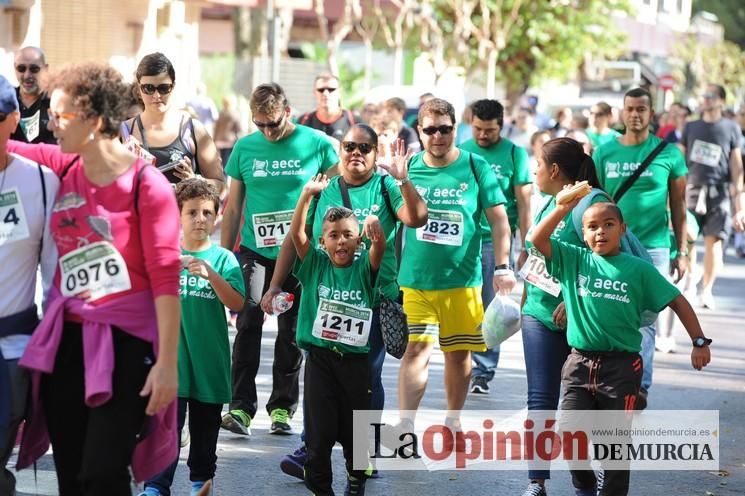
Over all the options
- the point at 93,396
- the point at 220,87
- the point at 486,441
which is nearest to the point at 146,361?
the point at 93,396

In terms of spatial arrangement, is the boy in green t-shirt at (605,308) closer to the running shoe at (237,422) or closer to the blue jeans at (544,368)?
the blue jeans at (544,368)

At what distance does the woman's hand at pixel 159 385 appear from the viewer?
4703mm

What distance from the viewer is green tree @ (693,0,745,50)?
85500 millimetres

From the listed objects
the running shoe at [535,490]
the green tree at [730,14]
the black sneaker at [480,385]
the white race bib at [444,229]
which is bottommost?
the black sneaker at [480,385]

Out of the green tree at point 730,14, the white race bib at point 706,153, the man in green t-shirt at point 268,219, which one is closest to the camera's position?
the man in green t-shirt at point 268,219

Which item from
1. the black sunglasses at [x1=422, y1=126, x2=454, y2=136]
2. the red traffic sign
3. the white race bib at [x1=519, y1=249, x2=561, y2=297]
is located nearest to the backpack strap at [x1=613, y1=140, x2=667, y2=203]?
the black sunglasses at [x1=422, y1=126, x2=454, y2=136]

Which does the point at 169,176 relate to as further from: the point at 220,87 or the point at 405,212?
the point at 220,87

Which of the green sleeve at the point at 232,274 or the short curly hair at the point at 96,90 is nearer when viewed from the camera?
the short curly hair at the point at 96,90

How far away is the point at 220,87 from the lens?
43656 millimetres

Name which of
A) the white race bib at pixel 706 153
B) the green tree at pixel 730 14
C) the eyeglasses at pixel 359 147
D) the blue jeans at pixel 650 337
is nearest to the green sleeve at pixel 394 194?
the eyeglasses at pixel 359 147

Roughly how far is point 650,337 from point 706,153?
270 inches

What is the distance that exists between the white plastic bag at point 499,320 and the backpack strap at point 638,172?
6.24 ft

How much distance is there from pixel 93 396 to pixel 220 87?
3948cm

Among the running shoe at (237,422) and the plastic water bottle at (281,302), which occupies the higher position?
the plastic water bottle at (281,302)
